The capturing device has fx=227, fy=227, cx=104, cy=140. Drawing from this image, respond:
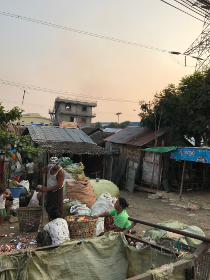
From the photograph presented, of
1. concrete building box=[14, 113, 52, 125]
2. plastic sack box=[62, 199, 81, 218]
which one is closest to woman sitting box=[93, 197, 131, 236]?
plastic sack box=[62, 199, 81, 218]

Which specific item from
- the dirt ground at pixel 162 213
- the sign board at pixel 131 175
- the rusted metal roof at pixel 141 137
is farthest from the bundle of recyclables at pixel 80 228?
the rusted metal roof at pixel 141 137

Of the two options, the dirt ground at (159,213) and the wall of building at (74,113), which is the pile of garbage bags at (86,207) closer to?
the dirt ground at (159,213)

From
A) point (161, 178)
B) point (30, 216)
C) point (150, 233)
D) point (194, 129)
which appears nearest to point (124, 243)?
point (150, 233)

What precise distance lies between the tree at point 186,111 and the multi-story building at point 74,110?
31.9 metres

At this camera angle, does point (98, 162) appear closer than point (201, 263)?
No

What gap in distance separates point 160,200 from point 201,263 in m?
7.54

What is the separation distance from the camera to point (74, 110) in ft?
144

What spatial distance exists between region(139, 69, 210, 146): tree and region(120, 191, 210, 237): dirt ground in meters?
3.40

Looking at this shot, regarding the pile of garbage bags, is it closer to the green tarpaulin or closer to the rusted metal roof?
the green tarpaulin

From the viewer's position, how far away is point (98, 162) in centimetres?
1512

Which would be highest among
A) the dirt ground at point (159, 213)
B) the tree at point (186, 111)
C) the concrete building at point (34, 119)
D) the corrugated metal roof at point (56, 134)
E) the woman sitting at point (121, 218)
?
the concrete building at point (34, 119)

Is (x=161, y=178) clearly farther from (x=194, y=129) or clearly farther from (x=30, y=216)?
(x=30, y=216)

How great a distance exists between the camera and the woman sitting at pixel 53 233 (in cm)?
351

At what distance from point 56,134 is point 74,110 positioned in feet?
104
